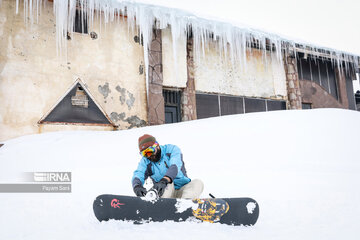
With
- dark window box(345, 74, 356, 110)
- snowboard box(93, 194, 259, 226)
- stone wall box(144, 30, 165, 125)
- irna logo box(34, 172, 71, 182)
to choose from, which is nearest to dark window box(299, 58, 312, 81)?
dark window box(345, 74, 356, 110)

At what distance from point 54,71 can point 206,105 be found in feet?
16.1

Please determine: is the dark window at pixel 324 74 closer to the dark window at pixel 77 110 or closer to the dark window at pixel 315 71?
the dark window at pixel 315 71

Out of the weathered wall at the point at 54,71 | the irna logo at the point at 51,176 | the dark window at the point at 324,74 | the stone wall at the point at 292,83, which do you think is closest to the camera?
the irna logo at the point at 51,176

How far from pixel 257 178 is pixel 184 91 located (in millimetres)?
5761

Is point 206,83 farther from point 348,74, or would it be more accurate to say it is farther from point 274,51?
point 348,74

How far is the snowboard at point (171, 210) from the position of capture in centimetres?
244

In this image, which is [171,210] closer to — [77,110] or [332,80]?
A: [77,110]

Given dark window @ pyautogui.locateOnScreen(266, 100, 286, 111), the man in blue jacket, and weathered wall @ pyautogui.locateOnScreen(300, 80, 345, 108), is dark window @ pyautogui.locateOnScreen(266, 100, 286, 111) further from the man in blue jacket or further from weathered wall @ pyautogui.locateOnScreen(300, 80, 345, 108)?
the man in blue jacket

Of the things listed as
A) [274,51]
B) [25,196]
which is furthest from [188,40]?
[25,196]

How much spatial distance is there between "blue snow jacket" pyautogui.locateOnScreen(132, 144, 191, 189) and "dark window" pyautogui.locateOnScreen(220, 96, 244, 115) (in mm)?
7751

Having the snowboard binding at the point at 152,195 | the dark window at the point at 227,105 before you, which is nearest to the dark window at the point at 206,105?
the dark window at the point at 227,105

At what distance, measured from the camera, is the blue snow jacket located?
9.56 ft

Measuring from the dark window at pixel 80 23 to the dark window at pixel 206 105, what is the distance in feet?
13.5

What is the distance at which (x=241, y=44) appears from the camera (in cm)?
1084
